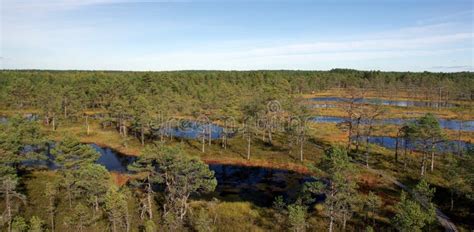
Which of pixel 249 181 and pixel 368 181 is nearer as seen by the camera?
pixel 368 181

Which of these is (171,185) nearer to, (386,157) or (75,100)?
(386,157)

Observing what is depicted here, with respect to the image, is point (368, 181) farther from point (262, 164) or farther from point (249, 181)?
point (262, 164)

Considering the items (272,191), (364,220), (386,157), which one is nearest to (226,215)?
(272,191)

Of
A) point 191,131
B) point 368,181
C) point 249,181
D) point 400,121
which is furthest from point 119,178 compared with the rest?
point 400,121

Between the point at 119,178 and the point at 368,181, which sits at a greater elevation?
the point at 368,181

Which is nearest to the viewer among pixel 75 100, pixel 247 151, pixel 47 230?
pixel 47 230

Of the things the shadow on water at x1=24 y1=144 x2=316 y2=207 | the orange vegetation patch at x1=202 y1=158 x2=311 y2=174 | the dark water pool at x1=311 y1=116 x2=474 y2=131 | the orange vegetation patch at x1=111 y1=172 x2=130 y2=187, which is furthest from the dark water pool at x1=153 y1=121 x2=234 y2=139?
the dark water pool at x1=311 y1=116 x2=474 y2=131

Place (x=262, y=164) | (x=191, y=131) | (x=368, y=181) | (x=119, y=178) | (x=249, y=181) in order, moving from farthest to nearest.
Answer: (x=191, y=131) → (x=262, y=164) → (x=249, y=181) → (x=119, y=178) → (x=368, y=181)

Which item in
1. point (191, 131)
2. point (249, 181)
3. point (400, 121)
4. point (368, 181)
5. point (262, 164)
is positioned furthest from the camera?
point (400, 121)

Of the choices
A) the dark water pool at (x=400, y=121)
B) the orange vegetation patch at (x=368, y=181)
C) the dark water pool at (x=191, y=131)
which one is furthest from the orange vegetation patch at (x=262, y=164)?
the dark water pool at (x=400, y=121)
